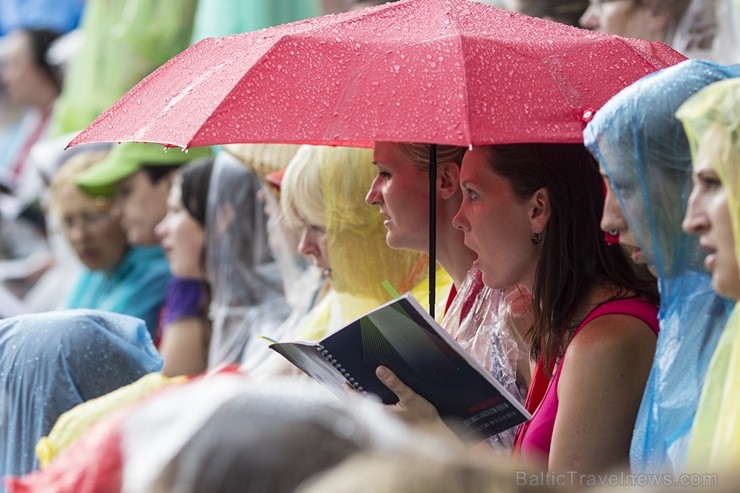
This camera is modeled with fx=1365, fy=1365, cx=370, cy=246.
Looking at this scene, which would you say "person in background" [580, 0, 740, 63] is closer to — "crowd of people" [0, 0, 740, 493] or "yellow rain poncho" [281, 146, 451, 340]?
"crowd of people" [0, 0, 740, 493]

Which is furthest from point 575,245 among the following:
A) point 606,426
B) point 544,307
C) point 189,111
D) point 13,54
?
point 13,54

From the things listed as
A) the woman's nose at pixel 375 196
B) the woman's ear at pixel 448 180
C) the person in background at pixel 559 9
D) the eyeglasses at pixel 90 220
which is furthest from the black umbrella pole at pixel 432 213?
the eyeglasses at pixel 90 220

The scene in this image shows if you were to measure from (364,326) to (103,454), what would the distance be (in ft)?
3.97

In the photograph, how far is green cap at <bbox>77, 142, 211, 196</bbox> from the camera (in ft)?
21.6

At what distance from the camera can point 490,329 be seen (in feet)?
10.9

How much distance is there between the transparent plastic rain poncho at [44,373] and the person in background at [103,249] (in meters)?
3.34

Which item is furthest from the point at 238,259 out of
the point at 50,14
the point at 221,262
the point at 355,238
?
the point at 50,14

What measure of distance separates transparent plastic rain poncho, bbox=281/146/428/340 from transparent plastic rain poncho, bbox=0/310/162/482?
107 cm

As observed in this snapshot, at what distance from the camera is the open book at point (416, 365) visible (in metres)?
2.67

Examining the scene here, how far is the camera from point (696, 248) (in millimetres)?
2408

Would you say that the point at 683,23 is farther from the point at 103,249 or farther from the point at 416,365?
the point at 103,249

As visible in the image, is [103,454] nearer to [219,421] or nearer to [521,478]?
[219,421]

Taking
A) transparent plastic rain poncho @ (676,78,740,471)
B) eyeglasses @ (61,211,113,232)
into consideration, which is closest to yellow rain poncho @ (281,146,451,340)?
transparent plastic rain poncho @ (676,78,740,471)

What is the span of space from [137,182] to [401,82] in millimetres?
4013
